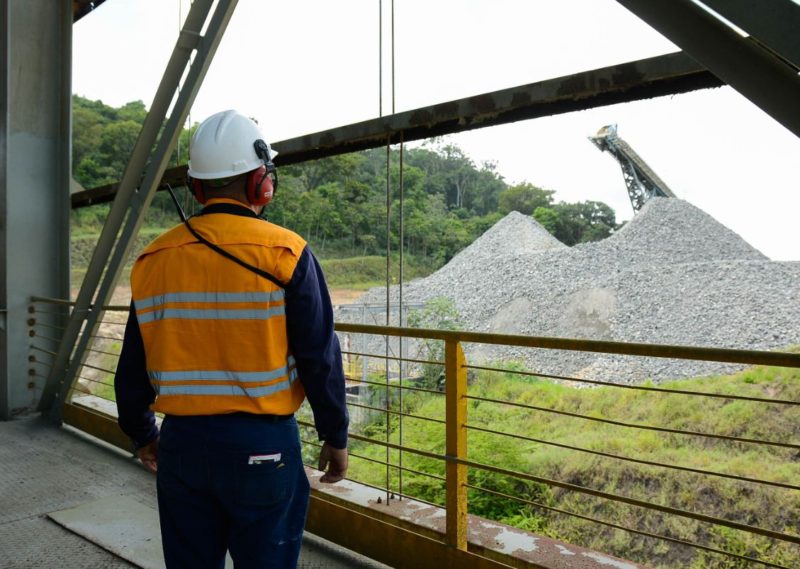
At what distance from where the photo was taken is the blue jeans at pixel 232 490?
49.8 inches

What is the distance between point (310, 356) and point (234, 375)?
0.16 metres

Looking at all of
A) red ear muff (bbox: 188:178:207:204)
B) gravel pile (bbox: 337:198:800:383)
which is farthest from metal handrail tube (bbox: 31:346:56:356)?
gravel pile (bbox: 337:198:800:383)

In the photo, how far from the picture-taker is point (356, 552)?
2469mm

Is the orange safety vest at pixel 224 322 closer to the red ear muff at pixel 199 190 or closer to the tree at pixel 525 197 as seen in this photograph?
the red ear muff at pixel 199 190

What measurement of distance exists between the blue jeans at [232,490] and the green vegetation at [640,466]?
8.01 meters

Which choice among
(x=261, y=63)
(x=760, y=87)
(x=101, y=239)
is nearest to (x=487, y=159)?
(x=261, y=63)

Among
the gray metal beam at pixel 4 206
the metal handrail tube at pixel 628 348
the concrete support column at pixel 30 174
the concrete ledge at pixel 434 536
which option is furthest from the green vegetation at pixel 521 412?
the metal handrail tube at pixel 628 348

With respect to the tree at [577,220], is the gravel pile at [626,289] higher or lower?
Result: lower

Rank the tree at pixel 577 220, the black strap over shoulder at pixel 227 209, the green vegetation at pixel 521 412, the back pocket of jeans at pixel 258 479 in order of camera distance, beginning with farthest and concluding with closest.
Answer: the tree at pixel 577 220
the green vegetation at pixel 521 412
the black strap over shoulder at pixel 227 209
the back pocket of jeans at pixel 258 479

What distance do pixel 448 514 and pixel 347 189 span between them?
7222 millimetres

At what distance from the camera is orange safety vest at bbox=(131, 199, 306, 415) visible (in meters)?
1.27

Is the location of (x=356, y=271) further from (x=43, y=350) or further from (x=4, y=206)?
(x=4, y=206)

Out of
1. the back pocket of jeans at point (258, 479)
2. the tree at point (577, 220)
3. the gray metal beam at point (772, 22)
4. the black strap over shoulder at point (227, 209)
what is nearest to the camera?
the gray metal beam at point (772, 22)

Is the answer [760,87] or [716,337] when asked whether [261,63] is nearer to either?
[760,87]
